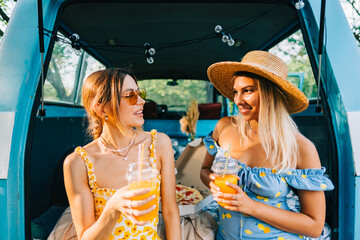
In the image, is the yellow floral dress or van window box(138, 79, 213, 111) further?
van window box(138, 79, 213, 111)

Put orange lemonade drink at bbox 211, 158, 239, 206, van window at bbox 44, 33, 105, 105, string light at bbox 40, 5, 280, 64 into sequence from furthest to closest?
van window at bbox 44, 33, 105, 105, string light at bbox 40, 5, 280, 64, orange lemonade drink at bbox 211, 158, 239, 206

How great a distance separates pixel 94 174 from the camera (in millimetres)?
1374

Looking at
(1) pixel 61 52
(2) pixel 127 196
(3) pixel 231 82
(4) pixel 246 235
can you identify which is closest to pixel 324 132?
(3) pixel 231 82

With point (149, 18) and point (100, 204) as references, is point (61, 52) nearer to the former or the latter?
point (149, 18)

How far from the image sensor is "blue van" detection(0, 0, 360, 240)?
4.40 feet

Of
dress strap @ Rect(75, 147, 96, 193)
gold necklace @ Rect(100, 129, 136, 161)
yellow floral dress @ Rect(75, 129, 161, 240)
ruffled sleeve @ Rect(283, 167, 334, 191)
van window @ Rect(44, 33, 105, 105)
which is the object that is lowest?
yellow floral dress @ Rect(75, 129, 161, 240)

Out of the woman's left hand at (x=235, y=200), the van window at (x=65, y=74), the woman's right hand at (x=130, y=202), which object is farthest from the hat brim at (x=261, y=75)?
the van window at (x=65, y=74)

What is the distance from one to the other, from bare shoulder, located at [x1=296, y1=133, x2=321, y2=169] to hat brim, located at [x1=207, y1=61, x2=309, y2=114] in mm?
281

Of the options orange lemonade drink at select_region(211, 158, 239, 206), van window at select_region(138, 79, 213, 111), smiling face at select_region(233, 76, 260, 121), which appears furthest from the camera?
van window at select_region(138, 79, 213, 111)

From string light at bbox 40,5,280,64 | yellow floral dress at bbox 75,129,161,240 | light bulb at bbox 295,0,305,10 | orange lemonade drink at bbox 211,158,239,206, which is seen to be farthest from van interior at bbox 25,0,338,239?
orange lemonade drink at bbox 211,158,239,206

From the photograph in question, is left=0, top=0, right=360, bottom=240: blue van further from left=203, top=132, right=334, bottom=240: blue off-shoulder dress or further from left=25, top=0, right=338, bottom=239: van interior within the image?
left=203, top=132, right=334, bottom=240: blue off-shoulder dress

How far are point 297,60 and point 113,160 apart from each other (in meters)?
2.58

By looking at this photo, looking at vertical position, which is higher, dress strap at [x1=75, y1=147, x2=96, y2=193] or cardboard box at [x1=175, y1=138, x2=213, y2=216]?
dress strap at [x1=75, y1=147, x2=96, y2=193]

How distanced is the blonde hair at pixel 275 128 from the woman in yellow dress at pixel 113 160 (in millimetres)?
618
